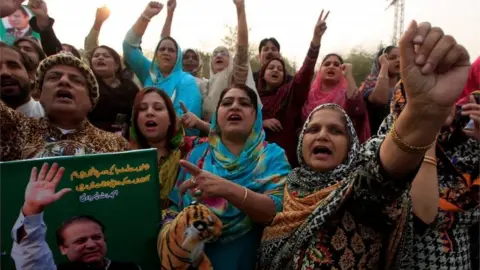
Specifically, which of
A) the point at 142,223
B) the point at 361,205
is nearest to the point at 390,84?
the point at 361,205

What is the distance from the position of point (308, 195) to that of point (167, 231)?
1.97ft

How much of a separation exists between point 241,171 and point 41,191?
0.98 meters

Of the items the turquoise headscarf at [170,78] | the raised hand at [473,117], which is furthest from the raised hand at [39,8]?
the raised hand at [473,117]

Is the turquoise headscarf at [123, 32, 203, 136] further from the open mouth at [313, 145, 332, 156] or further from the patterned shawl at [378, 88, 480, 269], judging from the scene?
the patterned shawl at [378, 88, 480, 269]

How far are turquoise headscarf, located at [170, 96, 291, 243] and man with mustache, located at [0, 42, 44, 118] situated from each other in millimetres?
931

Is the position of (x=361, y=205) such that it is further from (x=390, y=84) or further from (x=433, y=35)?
(x=390, y=84)

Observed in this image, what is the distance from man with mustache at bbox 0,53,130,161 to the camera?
1.82 meters

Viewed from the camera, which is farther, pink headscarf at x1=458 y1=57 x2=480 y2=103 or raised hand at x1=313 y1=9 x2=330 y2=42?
raised hand at x1=313 y1=9 x2=330 y2=42

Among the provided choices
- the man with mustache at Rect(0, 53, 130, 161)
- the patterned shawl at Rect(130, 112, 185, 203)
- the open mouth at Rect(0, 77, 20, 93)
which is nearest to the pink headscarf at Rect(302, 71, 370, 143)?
the patterned shawl at Rect(130, 112, 185, 203)

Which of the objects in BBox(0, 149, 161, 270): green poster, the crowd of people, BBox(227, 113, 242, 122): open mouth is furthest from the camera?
BBox(227, 113, 242, 122): open mouth

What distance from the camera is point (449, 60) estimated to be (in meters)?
1.18

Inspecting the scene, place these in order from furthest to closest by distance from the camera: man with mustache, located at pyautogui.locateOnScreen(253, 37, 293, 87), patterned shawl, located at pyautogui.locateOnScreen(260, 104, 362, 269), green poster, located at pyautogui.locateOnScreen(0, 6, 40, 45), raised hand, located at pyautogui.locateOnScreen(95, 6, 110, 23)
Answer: man with mustache, located at pyautogui.locateOnScreen(253, 37, 293, 87) < raised hand, located at pyautogui.locateOnScreen(95, 6, 110, 23) < green poster, located at pyautogui.locateOnScreen(0, 6, 40, 45) < patterned shawl, located at pyautogui.locateOnScreen(260, 104, 362, 269)

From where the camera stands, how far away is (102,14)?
4430mm

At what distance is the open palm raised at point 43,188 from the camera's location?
4.71 ft
